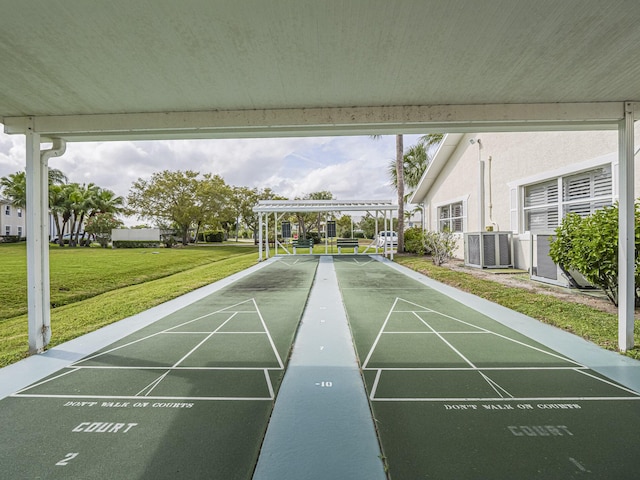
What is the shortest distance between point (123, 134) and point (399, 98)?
11.3ft

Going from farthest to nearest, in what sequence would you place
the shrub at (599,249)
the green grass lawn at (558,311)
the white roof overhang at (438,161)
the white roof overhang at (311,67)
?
the white roof overhang at (438,161) < the shrub at (599,249) < the green grass lawn at (558,311) < the white roof overhang at (311,67)

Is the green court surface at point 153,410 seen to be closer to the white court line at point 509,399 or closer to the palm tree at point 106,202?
the white court line at point 509,399

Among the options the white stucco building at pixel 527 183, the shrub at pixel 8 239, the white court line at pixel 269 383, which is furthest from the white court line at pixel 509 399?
the shrub at pixel 8 239

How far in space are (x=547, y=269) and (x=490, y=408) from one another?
22.2 feet

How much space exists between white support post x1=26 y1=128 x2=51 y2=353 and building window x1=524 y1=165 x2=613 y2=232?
10.4 metres

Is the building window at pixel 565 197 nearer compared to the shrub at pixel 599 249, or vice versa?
the shrub at pixel 599 249

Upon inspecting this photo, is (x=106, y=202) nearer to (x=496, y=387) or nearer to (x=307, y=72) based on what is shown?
(x=307, y=72)

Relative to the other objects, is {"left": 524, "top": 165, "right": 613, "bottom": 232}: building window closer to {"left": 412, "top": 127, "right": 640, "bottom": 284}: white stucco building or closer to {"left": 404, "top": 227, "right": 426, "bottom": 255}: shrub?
{"left": 412, "top": 127, "right": 640, "bottom": 284}: white stucco building

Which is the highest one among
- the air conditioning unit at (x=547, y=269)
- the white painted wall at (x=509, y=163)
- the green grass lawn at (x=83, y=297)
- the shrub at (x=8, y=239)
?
the white painted wall at (x=509, y=163)

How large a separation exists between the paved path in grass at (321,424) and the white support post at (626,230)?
3269 mm

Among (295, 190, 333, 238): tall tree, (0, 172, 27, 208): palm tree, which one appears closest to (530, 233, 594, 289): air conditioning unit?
(295, 190, 333, 238): tall tree

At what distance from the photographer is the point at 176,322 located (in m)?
5.32

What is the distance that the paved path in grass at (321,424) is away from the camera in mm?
1949

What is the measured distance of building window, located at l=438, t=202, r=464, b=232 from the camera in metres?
14.4
